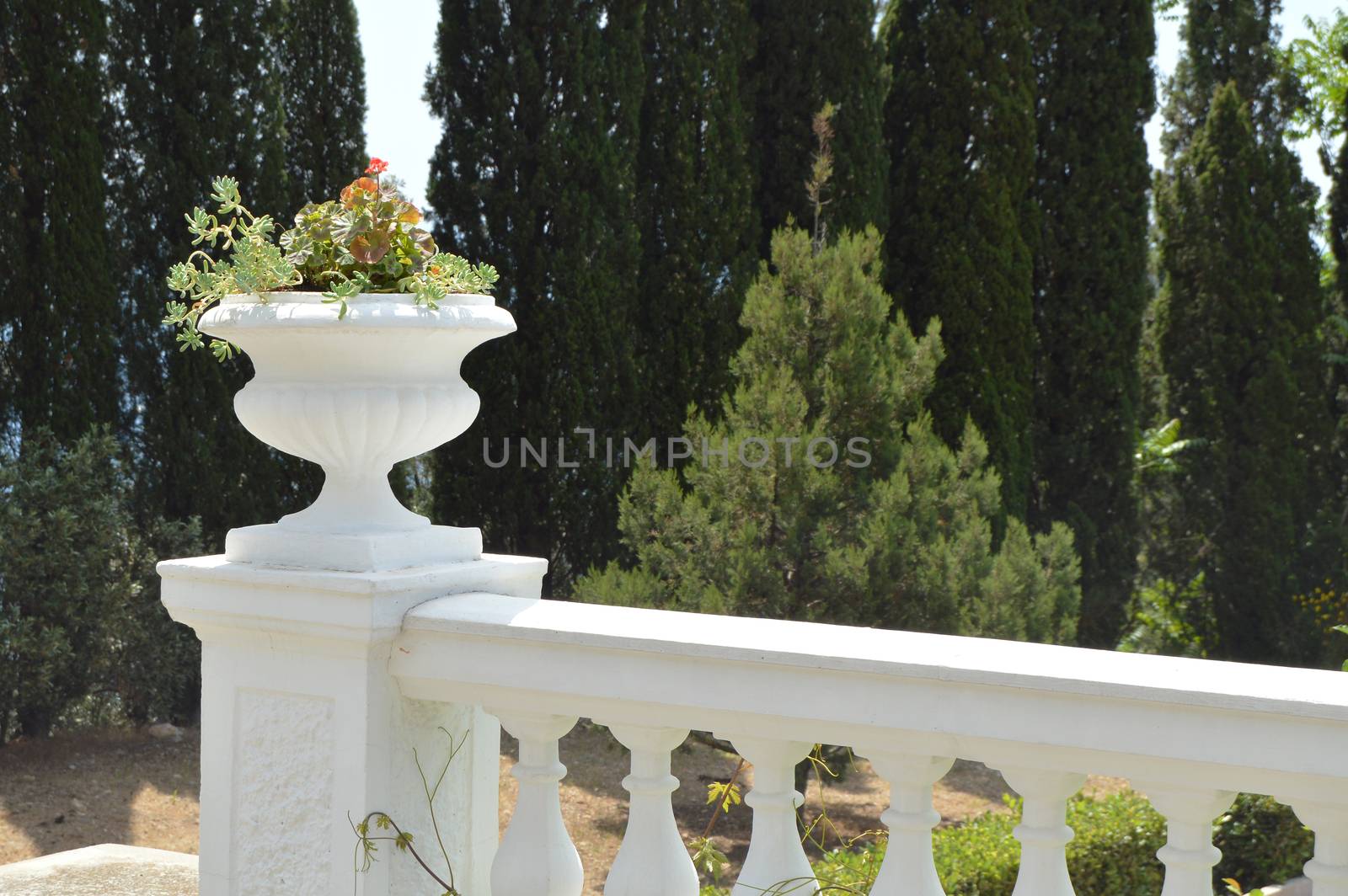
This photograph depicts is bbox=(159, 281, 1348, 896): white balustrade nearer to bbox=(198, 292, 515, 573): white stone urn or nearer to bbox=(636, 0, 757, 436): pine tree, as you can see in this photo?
bbox=(198, 292, 515, 573): white stone urn

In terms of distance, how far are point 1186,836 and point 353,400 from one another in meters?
1.22

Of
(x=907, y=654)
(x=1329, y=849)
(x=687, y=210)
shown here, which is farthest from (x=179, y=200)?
(x=1329, y=849)

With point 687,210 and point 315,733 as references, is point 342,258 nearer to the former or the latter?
point 315,733

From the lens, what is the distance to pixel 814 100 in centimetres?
943

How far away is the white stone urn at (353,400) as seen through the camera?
71.1 inches

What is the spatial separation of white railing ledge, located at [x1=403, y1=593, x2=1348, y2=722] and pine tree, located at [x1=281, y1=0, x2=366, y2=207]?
7.05 meters

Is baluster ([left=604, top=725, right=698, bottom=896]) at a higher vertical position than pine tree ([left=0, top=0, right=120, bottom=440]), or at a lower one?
lower

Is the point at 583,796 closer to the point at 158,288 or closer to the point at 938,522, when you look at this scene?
the point at 938,522

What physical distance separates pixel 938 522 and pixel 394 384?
14.9ft

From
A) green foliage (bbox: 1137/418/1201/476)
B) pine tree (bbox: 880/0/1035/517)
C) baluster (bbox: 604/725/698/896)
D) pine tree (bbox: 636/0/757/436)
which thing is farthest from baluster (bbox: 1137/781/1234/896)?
green foliage (bbox: 1137/418/1201/476)

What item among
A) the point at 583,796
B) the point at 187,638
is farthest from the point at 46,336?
the point at 583,796

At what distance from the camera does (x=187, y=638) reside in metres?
7.04

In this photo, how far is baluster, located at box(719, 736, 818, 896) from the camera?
1.67 m

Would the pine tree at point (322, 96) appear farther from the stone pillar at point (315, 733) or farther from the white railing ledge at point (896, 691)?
the white railing ledge at point (896, 691)
